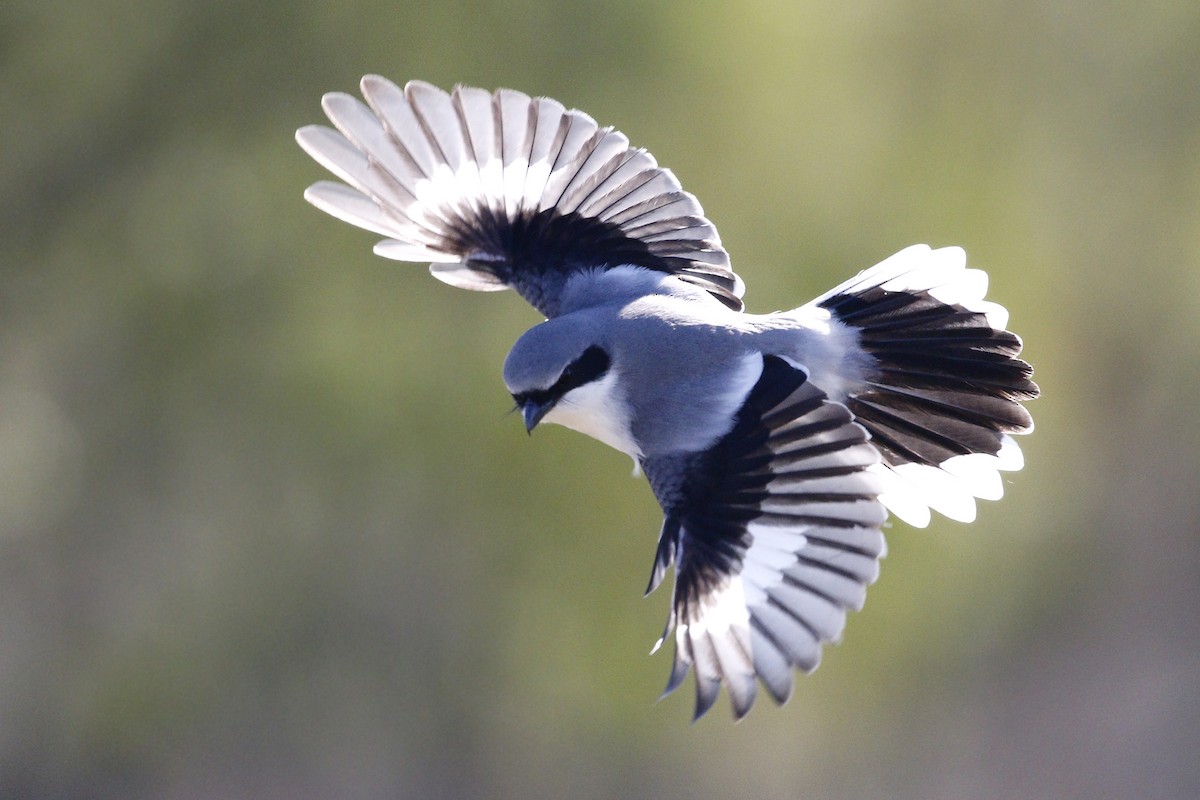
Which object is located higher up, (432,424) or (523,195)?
(523,195)

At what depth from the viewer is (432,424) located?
4.20 m

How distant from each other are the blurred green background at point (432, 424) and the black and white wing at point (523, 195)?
5.51 feet

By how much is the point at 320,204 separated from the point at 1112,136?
10.7ft

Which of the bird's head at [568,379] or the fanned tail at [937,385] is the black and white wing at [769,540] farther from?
the fanned tail at [937,385]

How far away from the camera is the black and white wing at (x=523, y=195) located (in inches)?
91.7

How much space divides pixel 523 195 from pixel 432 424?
1882 millimetres

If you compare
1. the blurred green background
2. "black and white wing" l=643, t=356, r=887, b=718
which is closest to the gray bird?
"black and white wing" l=643, t=356, r=887, b=718

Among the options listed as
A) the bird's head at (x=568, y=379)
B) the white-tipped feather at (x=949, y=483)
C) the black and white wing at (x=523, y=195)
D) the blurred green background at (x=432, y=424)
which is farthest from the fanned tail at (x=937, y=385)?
the blurred green background at (x=432, y=424)

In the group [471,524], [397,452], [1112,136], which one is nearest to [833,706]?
A: [471,524]

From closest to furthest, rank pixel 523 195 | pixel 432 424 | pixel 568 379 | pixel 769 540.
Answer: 1. pixel 769 540
2. pixel 568 379
3. pixel 523 195
4. pixel 432 424

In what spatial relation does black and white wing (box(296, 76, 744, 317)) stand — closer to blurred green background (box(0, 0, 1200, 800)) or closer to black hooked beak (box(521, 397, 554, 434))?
black hooked beak (box(521, 397, 554, 434))

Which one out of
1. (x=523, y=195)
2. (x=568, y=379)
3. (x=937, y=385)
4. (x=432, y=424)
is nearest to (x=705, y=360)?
(x=568, y=379)

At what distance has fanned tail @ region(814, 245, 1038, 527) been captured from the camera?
2.22m

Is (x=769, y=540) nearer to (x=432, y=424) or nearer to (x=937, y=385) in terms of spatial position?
(x=937, y=385)
